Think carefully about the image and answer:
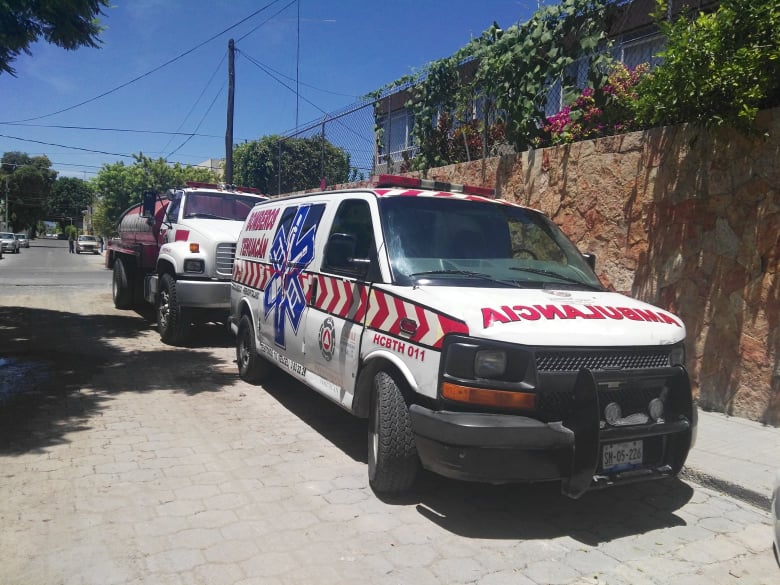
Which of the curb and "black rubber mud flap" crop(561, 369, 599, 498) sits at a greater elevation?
"black rubber mud flap" crop(561, 369, 599, 498)

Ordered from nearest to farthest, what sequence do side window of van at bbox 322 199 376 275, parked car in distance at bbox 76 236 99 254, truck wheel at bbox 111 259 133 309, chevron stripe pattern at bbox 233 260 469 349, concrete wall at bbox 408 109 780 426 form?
chevron stripe pattern at bbox 233 260 469 349, side window of van at bbox 322 199 376 275, concrete wall at bbox 408 109 780 426, truck wheel at bbox 111 259 133 309, parked car in distance at bbox 76 236 99 254

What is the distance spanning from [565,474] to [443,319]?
1.08 m

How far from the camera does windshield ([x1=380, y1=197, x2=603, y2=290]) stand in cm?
418

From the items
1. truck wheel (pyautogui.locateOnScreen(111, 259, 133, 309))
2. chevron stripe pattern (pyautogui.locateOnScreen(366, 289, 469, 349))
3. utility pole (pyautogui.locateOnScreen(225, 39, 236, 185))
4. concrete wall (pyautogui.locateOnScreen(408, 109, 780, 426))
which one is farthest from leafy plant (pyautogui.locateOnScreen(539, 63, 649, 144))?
utility pole (pyautogui.locateOnScreen(225, 39, 236, 185))

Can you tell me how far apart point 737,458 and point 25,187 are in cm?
10048

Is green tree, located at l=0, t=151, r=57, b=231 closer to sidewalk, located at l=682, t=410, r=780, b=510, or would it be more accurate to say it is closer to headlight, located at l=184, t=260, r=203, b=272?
headlight, located at l=184, t=260, r=203, b=272

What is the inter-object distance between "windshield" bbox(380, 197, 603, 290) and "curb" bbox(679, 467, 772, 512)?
5.16ft

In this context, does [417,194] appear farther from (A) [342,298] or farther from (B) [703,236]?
(B) [703,236]

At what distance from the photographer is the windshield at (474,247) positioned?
418 centimetres

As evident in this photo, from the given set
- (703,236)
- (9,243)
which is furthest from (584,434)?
(9,243)

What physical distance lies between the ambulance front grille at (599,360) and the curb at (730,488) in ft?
4.07

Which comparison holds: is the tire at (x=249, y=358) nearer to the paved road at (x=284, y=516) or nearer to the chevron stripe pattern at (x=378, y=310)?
the paved road at (x=284, y=516)

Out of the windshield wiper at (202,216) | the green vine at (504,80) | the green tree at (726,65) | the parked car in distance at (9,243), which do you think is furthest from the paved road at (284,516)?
the parked car in distance at (9,243)

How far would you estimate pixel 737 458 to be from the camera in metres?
4.72
